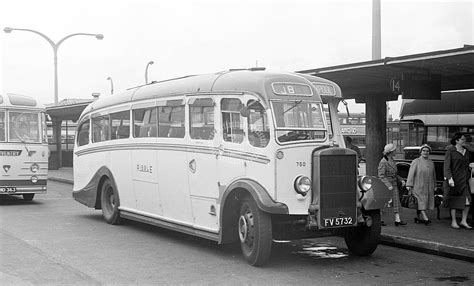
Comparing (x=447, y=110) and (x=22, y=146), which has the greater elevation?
(x=447, y=110)

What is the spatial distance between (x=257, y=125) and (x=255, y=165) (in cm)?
60

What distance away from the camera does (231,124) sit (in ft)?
29.1

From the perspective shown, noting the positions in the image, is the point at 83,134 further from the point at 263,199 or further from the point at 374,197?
the point at 374,197

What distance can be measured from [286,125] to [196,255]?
2411 mm

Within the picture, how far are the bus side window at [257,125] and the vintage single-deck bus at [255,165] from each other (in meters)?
0.01

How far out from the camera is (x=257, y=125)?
8484 mm

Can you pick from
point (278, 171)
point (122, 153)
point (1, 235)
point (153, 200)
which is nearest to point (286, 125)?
point (278, 171)

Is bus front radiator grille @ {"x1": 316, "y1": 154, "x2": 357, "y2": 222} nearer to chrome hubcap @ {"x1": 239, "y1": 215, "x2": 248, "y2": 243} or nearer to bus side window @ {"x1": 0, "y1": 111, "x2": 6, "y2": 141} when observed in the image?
chrome hubcap @ {"x1": 239, "y1": 215, "x2": 248, "y2": 243}

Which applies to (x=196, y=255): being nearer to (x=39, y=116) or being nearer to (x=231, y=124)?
(x=231, y=124)

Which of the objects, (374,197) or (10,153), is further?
(10,153)

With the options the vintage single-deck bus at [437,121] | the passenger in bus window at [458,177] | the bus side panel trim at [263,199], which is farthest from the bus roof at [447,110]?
the bus side panel trim at [263,199]

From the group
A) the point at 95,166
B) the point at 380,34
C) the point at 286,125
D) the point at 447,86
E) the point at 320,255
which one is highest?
the point at 380,34

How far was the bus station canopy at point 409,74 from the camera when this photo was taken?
10.6m

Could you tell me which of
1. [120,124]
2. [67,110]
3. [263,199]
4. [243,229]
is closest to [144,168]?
[120,124]
